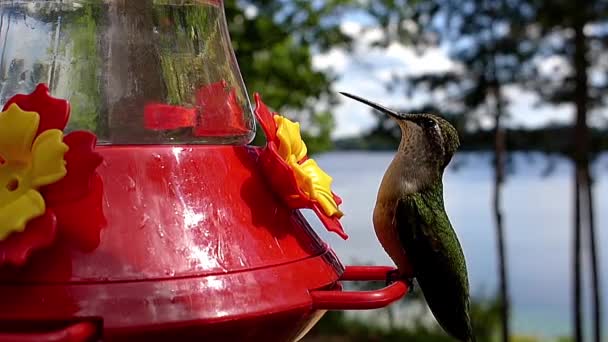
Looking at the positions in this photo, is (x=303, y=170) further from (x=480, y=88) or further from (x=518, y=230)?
(x=518, y=230)

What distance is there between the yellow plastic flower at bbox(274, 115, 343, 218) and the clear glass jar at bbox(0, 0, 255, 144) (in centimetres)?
14

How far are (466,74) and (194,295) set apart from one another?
8521 millimetres

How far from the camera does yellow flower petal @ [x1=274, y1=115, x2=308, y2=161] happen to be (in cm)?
172

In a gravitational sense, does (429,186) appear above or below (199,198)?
below

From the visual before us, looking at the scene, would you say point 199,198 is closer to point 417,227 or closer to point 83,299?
point 83,299

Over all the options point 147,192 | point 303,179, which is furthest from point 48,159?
point 303,179

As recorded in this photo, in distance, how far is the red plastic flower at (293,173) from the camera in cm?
164

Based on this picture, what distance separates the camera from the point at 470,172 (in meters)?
10.3

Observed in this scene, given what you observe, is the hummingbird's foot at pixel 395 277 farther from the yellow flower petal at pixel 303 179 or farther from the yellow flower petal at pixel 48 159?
the yellow flower petal at pixel 48 159

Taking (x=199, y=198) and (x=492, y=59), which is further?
(x=492, y=59)

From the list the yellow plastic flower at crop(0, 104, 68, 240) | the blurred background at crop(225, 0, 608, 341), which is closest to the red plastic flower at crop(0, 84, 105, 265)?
the yellow plastic flower at crop(0, 104, 68, 240)

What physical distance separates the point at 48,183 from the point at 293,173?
1.66 ft

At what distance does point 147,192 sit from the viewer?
1.44m

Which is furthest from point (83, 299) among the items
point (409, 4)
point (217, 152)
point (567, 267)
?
point (567, 267)
